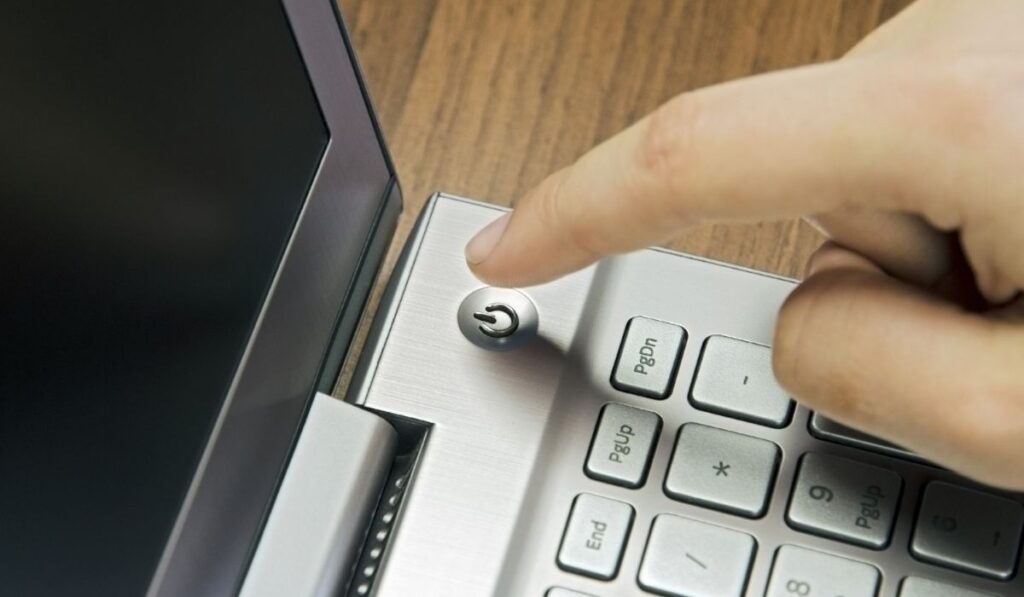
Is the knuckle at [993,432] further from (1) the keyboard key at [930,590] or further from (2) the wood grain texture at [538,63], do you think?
(2) the wood grain texture at [538,63]

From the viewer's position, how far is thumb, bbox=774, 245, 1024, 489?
0.21 m

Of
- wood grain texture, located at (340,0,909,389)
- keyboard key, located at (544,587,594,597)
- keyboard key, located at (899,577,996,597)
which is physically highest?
wood grain texture, located at (340,0,909,389)

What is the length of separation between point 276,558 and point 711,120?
0.52ft

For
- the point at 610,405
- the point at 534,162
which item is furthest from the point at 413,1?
the point at 610,405

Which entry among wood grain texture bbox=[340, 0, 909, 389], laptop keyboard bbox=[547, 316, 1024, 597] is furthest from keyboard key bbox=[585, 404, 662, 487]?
wood grain texture bbox=[340, 0, 909, 389]

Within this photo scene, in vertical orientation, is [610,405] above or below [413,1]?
below

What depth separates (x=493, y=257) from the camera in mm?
277

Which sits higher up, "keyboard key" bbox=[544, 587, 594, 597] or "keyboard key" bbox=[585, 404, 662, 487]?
"keyboard key" bbox=[585, 404, 662, 487]

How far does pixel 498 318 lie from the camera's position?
0.98 feet

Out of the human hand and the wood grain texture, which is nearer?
the human hand

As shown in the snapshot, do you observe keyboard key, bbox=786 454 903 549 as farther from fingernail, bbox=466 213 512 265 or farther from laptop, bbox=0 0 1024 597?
fingernail, bbox=466 213 512 265

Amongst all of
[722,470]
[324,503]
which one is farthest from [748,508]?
[324,503]

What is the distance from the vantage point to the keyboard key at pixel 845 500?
0.27 metres

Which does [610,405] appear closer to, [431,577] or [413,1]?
[431,577]
